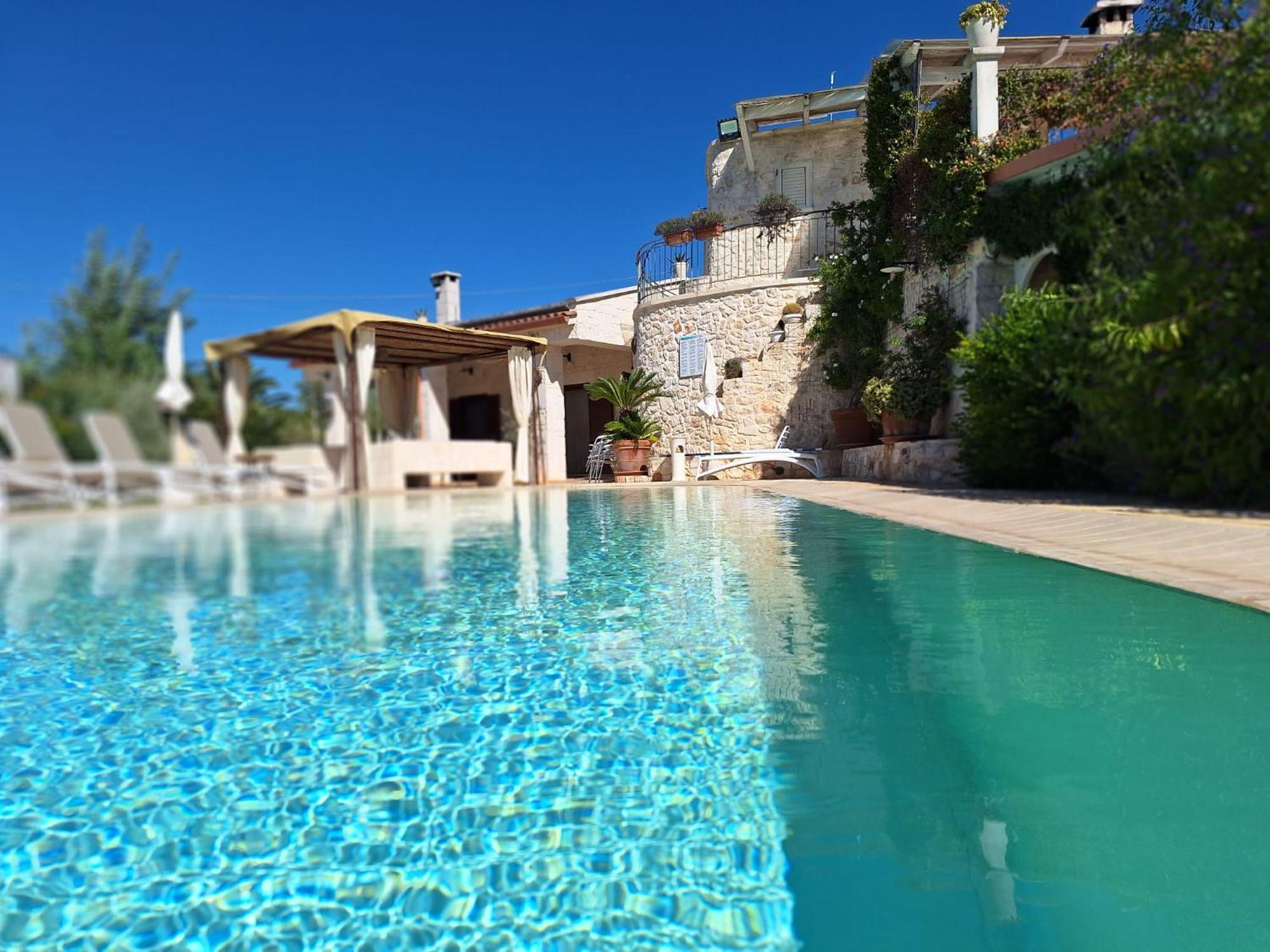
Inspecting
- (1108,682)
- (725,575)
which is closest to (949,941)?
(1108,682)

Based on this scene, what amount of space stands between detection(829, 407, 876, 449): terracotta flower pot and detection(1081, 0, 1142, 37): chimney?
31.6 ft

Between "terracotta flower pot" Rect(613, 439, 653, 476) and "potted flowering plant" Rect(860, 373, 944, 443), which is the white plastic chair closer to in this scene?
"terracotta flower pot" Rect(613, 439, 653, 476)

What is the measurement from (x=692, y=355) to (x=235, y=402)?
49.7 feet

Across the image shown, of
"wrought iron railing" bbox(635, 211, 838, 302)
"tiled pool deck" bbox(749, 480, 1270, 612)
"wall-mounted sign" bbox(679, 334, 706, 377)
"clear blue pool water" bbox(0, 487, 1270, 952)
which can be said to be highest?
"wrought iron railing" bbox(635, 211, 838, 302)

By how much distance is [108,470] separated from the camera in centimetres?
106

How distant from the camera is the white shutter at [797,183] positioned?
19.8m

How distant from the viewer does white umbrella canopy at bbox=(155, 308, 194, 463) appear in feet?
3.82

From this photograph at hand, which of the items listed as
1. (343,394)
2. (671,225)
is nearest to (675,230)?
(671,225)

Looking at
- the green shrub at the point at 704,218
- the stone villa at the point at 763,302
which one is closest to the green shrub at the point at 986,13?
the stone villa at the point at 763,302

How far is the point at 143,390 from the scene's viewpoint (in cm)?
111

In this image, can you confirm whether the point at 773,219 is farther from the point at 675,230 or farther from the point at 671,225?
the point at 671,225

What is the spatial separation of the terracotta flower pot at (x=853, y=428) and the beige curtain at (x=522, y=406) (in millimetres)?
5999

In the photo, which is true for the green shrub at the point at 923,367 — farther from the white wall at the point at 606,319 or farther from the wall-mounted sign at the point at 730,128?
the wall-mounted sign at the point at 730,128

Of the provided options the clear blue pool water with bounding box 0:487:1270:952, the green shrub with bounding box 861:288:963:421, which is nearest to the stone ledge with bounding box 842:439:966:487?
the green shrub with bounding box 861:288:963:421
